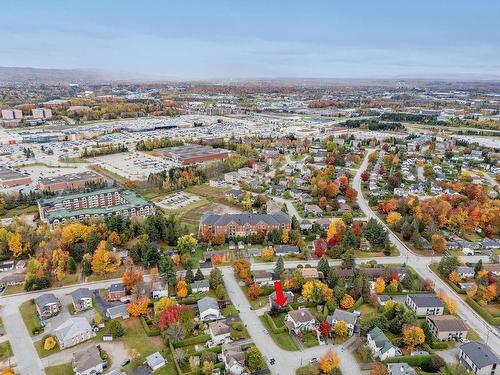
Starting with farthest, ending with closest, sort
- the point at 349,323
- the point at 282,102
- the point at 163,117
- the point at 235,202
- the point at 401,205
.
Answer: the point at 282,102 < the point at 163,117 < the point at 235,202 < the point at 401,205 < the point at 349,323

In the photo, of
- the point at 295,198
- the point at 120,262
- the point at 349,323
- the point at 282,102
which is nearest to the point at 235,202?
the point at 295,198

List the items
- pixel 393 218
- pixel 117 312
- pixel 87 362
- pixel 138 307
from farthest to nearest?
1. pixel 393 218
2. pixel 117 312
3. pixel 138 307
4. pixel 87 362

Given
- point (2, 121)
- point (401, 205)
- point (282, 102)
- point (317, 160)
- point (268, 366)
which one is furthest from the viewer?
point (282, 102)

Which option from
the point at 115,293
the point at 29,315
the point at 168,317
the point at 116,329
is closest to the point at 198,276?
the point at 168,317

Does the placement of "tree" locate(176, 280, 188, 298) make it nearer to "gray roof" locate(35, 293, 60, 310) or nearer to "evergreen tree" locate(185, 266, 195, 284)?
"evergreen tree" locate(185, 266, 195, 284)

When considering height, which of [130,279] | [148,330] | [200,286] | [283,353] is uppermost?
[130,279]

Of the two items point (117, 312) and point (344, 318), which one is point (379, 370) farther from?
point (117, 312)

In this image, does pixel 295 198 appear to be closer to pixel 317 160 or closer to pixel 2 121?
pixel 317 160
